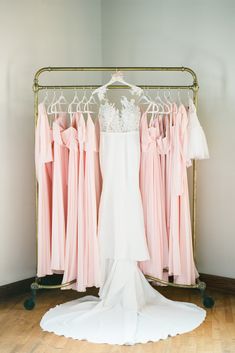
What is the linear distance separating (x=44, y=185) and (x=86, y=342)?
3.76 feet

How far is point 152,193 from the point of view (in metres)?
3.73

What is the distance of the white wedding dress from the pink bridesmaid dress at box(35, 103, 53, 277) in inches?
14.4

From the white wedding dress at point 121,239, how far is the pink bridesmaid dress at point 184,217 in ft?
0.76

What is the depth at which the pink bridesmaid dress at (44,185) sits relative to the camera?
3.67m

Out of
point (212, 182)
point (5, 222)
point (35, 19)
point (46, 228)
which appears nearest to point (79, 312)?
point (46, 228)

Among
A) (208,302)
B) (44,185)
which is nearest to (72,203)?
(44,185)

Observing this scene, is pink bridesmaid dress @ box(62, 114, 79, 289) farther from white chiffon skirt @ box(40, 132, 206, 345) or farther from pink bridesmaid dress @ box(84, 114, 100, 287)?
white chiffon skirt @ box(40, 132, 206, 345)

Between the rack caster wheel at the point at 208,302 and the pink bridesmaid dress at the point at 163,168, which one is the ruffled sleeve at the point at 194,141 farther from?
the rack caster wheel at the point at 208,302

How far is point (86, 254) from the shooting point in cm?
368

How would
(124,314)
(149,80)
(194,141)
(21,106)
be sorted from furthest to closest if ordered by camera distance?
(149,80)
(21,106)
(194,141)
(124,314)

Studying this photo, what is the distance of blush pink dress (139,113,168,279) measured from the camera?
3707 mm

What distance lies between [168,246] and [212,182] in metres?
0.74

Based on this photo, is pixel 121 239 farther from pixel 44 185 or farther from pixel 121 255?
pixel 44 185

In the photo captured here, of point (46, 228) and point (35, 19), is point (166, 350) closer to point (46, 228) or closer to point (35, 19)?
point (46, 228)
